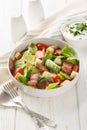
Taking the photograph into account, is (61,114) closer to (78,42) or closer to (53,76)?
(53,76)

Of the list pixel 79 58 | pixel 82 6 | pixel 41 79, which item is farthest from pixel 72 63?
pixel 82 6

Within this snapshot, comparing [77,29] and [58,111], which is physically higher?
[77,29]

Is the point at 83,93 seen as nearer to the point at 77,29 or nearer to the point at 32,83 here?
the point at 32,83

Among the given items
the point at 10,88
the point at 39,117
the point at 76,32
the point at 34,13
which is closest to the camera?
the point at 39,117

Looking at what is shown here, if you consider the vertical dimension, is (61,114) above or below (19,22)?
below

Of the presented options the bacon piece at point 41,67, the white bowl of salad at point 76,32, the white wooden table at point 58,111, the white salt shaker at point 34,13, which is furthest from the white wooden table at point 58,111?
the white salt shaker at point 34,13

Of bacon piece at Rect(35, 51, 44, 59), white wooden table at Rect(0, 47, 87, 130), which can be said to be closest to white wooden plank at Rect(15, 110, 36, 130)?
white wooden table at Rect(0, 47, 87, 130)

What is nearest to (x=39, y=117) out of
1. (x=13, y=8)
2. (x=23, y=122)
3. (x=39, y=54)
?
(x=23, y=122)
